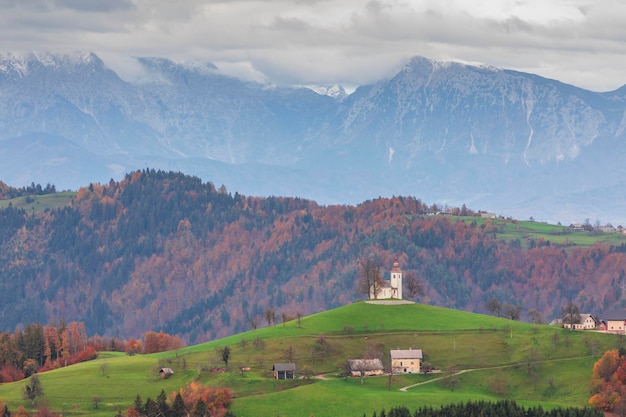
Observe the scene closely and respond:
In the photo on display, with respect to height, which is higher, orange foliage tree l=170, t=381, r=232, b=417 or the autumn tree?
the autumn tree

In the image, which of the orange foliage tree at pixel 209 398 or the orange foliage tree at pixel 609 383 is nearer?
the orange foliage tree at pixel 209 398

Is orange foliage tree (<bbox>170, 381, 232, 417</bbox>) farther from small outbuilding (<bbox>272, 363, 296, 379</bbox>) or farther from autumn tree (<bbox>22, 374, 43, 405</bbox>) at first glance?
autumn tree (<bbox>22, 374, 43, 405</bbox>)

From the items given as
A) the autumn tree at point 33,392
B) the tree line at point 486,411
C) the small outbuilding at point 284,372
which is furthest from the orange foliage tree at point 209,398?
the tree line at point 486,411

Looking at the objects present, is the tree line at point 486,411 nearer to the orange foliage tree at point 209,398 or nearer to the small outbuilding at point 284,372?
the orange foliage tree at point 209,398

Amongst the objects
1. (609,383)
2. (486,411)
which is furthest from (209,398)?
(609,383)

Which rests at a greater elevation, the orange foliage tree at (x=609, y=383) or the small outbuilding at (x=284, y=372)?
the small outbuilding at (x=284, y=372)

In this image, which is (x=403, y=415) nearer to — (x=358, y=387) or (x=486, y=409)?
(x=486, y=409)

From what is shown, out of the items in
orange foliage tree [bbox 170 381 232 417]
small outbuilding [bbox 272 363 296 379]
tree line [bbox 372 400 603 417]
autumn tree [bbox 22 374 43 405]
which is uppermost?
small outbuilding [bbox 272 363 296 379]

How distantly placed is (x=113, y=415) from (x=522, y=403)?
171ft

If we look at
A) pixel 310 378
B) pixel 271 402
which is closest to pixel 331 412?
pixel 271 402

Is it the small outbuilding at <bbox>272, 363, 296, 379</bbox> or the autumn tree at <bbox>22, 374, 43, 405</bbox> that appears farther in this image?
→ the small outbuilding at <bbox>272, 363, 296, 379</bbox>

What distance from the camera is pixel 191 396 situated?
18238 cm

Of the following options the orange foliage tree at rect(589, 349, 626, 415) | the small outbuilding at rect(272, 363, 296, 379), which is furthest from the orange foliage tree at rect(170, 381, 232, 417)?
the orange foliage tree at rect(589, 349, 626, 415)

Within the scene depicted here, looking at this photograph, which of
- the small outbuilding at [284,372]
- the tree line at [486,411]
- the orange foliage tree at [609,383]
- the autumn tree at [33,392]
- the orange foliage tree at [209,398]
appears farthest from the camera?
the small outbuilding at [284,372]
